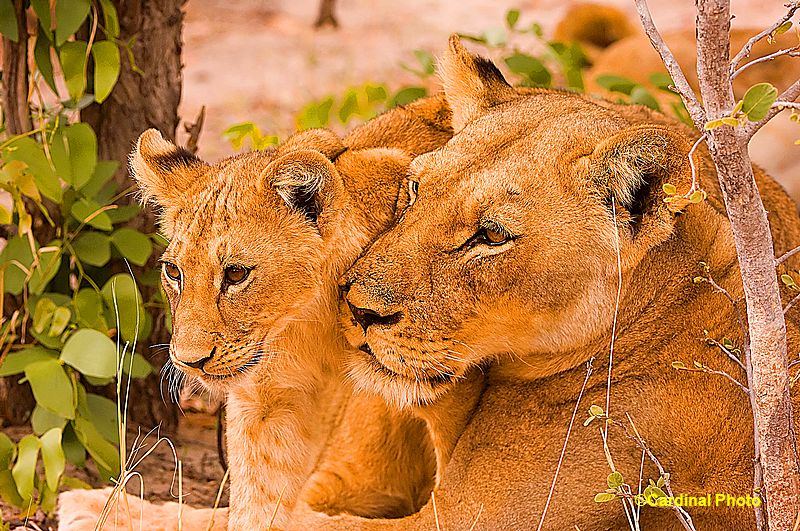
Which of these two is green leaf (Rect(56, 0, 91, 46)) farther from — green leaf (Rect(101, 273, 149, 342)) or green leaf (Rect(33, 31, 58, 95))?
green leaf (Rect(101, 273, 149, 342))

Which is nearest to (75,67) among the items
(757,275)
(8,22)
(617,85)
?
(8,22)

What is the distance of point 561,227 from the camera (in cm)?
250

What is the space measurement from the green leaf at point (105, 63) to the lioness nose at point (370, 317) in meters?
1.47

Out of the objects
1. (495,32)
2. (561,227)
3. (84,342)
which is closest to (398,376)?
(561,227)

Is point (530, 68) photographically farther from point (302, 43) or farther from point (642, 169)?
point (302, 43)

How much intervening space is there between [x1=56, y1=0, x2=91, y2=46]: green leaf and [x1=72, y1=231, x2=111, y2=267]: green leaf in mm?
670

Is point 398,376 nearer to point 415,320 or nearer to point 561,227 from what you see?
point 415,320

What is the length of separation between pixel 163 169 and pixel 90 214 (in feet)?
2.63

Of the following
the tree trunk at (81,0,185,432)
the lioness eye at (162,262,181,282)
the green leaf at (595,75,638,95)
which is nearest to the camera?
the lioness eye at (162,262,181,282)

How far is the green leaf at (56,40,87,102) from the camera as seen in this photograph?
3.64 meters

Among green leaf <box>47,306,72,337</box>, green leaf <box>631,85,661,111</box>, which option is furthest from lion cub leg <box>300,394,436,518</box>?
green leaf <box>631,85,661,111</box>

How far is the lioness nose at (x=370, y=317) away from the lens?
2.50 metres

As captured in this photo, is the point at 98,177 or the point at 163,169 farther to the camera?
the point at 98,177

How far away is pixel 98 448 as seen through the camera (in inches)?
139
